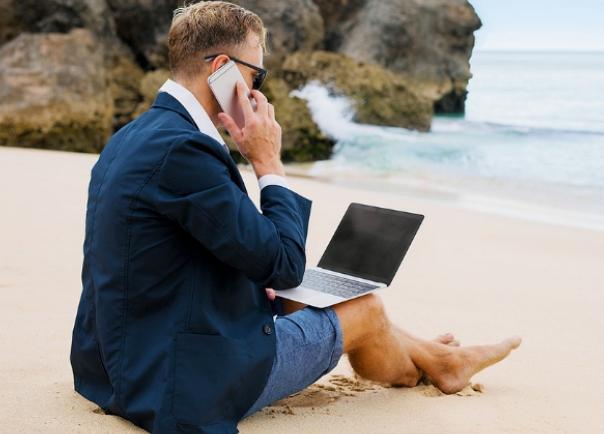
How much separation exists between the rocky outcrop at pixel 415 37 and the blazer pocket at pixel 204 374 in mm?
19682

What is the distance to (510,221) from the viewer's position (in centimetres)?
782

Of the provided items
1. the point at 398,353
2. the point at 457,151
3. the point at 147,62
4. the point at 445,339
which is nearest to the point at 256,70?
the point at 398,353

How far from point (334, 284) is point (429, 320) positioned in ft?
4.79

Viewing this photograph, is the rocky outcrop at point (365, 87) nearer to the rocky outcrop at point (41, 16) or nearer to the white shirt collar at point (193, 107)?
the rocky outcrop at point (41, 16)

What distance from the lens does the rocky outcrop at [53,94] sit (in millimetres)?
13070

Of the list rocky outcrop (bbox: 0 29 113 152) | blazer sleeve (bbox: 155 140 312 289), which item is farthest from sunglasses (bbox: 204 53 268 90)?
rocky outcrop (bbox: 0 29 113 152)

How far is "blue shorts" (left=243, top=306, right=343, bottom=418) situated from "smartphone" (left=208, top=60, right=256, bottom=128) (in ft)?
2.21

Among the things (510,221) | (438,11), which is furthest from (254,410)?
(438,11)

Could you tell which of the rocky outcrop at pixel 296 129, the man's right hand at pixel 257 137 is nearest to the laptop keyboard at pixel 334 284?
the man's right hand at pixel 257 137

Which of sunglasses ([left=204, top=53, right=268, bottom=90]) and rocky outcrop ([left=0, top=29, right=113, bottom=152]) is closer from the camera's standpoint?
sunglasses ([left=204, top=53, right=268, bottom=90])

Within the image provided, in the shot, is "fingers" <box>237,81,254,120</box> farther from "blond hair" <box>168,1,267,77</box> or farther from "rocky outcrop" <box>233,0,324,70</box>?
"rocky outcrop" <box>233,0,324,70</box>

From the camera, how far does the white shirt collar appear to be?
247 cm

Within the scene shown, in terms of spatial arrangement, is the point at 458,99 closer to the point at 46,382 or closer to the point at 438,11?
the point at 438,11

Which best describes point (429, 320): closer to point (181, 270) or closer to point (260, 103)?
point (260, 103)
